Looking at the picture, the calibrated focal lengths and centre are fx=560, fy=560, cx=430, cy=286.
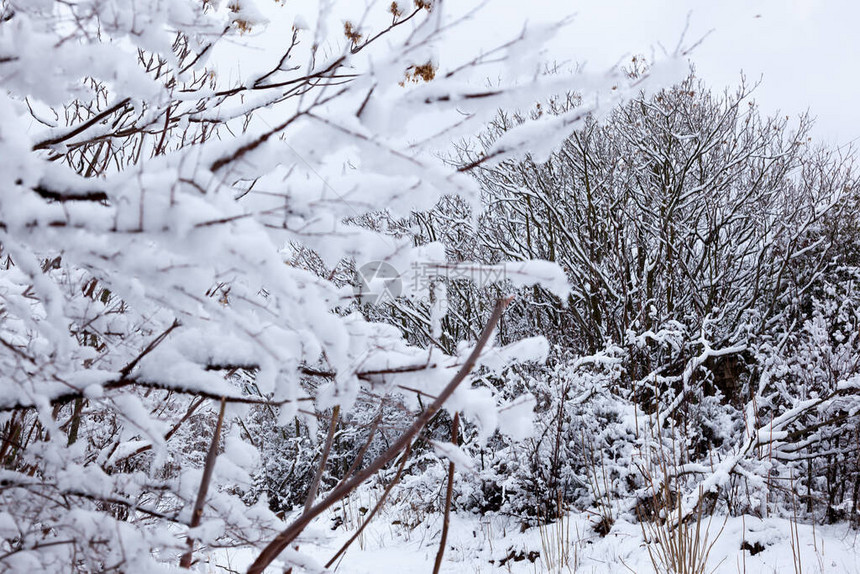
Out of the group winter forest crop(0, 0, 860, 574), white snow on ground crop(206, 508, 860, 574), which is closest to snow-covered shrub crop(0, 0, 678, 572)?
winter forest crop(0, 0, 860, 574)

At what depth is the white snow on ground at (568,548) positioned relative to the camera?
284 centimetres

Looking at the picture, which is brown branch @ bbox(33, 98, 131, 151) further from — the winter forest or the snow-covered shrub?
the snow-covered shrub

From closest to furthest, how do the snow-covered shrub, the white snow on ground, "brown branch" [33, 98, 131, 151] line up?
the snow-covered shrub < "brown branch" [33, 98, 131, 151] < the white snow on ground

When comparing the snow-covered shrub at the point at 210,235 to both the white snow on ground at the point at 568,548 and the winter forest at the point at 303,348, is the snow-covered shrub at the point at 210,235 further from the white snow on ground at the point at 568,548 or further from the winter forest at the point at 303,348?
the white snow on ground at the point at 568,548

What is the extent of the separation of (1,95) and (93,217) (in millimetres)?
199

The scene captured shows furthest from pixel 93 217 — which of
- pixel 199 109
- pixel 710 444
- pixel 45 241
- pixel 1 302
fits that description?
pixel 710 444

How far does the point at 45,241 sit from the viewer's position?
719 mm

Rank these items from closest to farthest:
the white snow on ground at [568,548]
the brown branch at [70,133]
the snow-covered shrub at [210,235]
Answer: the snow-covered shrub at [210,235] → the brown branch at [70,133] → the white snow on ground at [568,548]

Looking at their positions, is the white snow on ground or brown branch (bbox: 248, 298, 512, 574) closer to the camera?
brown branch (bbox: 248, 298, 512, 574)

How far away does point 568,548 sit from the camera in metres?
3.35

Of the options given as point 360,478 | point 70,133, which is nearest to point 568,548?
point 360,478

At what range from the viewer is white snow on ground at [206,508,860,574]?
9.31 feet

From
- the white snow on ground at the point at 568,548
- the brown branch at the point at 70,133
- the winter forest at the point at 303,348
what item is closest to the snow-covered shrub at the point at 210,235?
the winter forest at the point at 303,348

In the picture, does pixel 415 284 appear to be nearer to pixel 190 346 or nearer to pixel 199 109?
pixel 190 346
